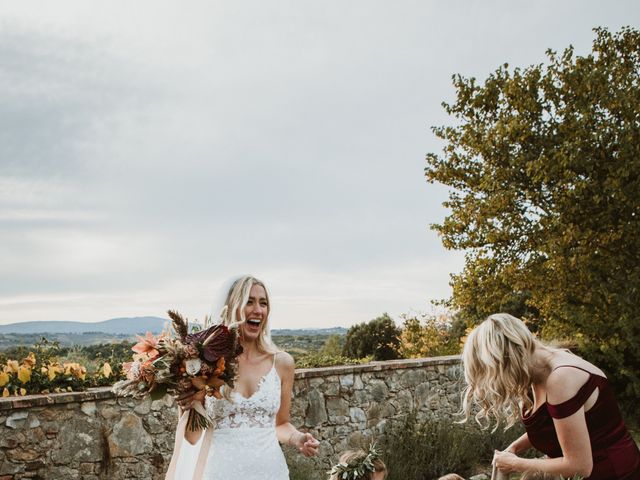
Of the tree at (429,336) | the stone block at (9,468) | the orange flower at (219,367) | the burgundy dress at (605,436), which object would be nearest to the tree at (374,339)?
the tree at (429,336)

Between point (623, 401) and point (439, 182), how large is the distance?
518cm

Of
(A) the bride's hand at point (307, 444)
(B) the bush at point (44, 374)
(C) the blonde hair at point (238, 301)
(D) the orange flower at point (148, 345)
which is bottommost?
(A) the bride's hand at point (307, 444)

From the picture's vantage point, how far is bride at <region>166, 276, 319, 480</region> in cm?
333

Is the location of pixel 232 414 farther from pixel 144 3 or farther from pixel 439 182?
pixel 439 182

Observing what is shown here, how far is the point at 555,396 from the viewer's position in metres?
2.78

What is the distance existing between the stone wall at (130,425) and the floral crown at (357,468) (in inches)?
121

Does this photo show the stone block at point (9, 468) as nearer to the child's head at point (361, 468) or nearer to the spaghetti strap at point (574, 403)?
the child's head at point (361, 468)

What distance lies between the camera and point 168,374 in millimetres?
2906

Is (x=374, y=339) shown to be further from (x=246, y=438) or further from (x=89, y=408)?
(x=246, y=438)

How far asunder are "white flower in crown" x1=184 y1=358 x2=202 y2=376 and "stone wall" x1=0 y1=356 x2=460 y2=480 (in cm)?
308

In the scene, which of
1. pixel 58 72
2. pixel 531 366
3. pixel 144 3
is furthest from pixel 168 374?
pixel 58 72

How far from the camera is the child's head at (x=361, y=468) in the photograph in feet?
10.7

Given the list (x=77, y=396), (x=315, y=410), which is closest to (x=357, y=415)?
(x=315, y=410)

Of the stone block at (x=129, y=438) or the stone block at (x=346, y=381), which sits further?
the stone block at (x=346, y=381)
